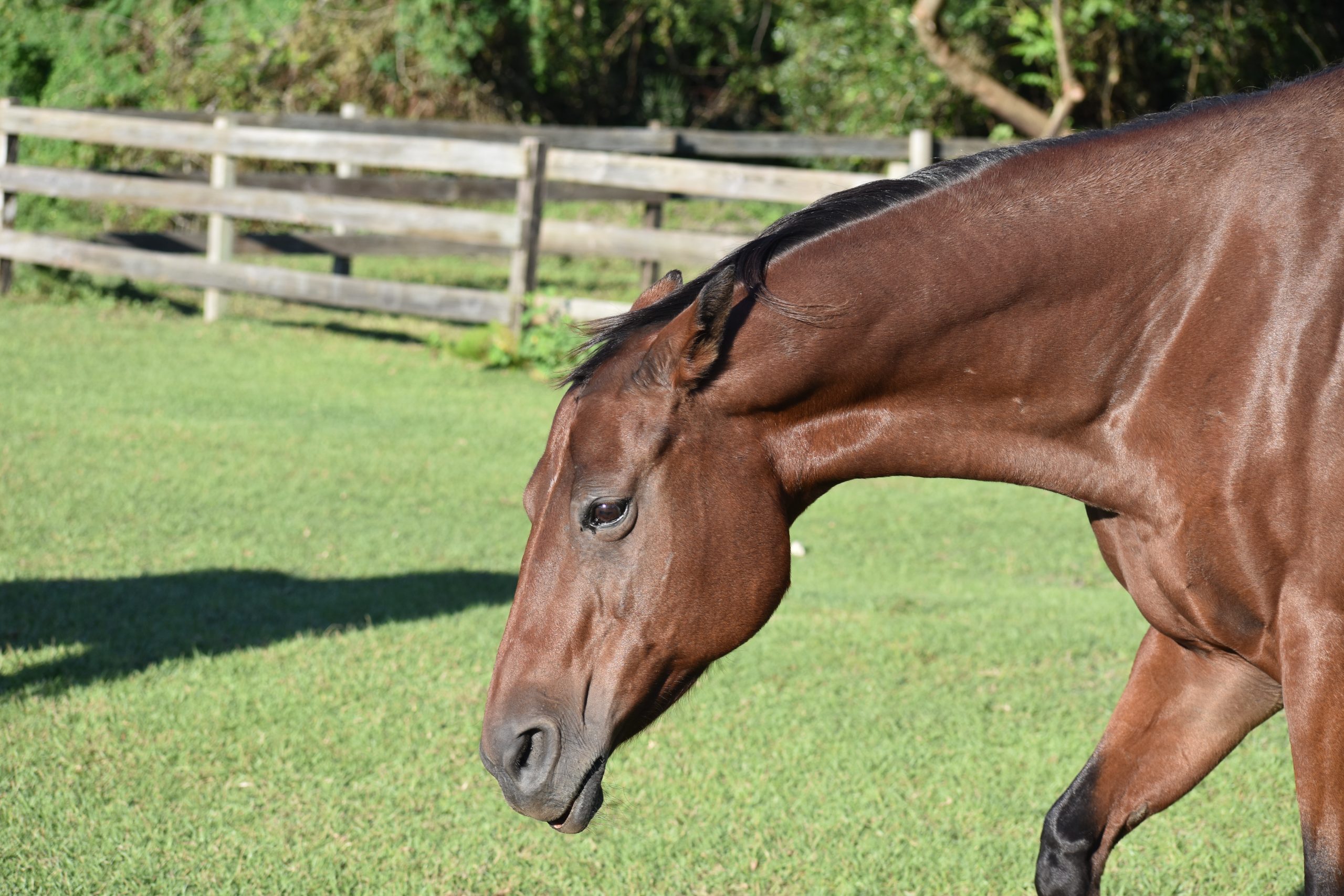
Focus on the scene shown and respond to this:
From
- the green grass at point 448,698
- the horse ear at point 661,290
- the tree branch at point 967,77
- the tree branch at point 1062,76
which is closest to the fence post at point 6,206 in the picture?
the green grass at point 448,698

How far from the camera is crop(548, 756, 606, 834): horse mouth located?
2357 millimetres

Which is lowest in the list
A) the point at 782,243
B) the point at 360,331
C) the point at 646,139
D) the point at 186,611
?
the point at 360,331

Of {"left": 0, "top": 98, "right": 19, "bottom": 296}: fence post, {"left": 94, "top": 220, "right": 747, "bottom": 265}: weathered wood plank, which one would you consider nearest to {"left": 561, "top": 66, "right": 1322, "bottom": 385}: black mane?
{"left": 94, "top": 220, "right": 747, "bottom": 265}: weathered wood plank

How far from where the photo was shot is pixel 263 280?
11625 mm

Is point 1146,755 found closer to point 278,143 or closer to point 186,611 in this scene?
point 186,611

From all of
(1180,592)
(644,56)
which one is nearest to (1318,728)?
(1180,592)

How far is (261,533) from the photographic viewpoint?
6.57 metres

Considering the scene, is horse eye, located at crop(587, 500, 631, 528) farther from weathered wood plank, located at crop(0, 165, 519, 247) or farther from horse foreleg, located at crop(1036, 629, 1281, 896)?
weathered wood plank, located at crop(0, 165, 519, 247)

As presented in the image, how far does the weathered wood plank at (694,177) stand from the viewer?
10.6 m

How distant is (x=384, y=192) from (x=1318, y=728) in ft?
42.4

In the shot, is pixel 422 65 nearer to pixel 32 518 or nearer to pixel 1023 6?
pixel 1023 6

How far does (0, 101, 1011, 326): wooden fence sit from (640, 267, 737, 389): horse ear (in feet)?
25.1

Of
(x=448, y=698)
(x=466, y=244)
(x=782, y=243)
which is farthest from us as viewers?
(x=466, y=244)

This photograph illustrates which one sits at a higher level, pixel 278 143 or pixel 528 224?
pixel 278 143
